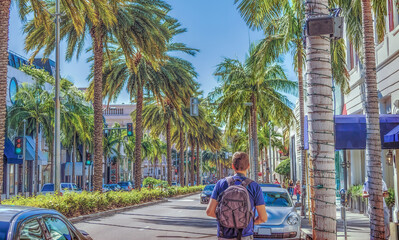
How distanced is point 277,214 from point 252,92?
2247 centimetres

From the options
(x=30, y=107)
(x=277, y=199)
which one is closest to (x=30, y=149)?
(x=30, y=107)

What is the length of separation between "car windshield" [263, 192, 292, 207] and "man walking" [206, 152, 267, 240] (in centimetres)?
835

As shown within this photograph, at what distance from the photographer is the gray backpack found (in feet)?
19.9

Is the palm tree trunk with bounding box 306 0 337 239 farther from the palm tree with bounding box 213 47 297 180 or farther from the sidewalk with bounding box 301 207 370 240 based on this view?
the palm tree with bounding box 213 47 297 180

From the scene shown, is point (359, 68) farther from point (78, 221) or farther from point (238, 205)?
point (238, 205)

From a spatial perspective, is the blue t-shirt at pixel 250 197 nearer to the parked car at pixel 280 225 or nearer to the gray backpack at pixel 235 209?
the gray backpack at pixel 235 209

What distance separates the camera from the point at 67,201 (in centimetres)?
2216

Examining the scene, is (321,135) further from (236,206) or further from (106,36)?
(106,36)

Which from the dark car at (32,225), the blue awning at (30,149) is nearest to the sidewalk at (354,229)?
the dark car at (32,225)

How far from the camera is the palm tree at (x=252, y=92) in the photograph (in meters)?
34.3

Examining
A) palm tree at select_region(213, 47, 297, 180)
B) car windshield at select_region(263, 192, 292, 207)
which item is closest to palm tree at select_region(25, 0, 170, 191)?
palm tree at select_region(213, 47, 297, 180)

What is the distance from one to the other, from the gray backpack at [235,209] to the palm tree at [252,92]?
27826mm

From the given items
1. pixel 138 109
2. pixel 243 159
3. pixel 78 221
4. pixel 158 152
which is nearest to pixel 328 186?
pixel 243 159

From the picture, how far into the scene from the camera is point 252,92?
117 feet
